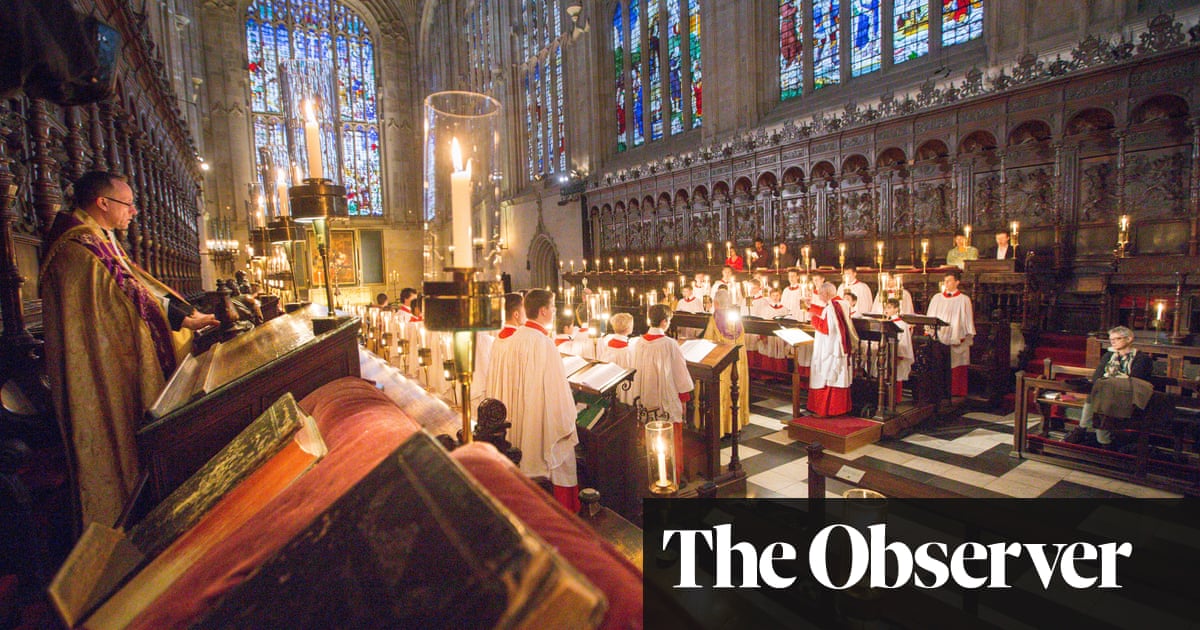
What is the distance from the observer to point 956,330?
792 cm

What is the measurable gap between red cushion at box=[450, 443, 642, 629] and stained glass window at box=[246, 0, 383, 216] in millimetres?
27637

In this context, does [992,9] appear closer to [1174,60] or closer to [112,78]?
[1174,60]

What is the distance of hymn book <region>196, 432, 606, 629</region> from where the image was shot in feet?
1.69

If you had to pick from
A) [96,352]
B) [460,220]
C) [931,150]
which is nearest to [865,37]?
[931,150]

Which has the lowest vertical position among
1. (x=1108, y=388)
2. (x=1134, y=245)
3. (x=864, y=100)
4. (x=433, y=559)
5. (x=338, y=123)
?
(x=1108, y=388)

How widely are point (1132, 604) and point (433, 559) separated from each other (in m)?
4.37

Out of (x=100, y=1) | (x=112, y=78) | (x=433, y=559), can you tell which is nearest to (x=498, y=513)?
(x=433, y=559)

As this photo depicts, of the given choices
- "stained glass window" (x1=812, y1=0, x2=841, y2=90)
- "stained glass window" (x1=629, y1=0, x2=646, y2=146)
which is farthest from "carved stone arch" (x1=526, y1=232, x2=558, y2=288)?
"stained glass window" (x1=812, y1=0, x2=841, y2=90)

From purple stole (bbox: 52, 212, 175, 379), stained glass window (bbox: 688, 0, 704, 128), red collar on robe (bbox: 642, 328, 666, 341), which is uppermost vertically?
stained glass window (bbox: 688, 0, 704, 128)

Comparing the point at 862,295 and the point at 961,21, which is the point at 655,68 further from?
the point at 862,295

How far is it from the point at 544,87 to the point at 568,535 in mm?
22347

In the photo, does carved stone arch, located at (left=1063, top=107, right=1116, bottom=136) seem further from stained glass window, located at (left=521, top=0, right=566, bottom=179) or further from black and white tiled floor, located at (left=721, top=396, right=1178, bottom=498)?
stained glass window, located at (left=521, top=0, right=566, bottom=179)

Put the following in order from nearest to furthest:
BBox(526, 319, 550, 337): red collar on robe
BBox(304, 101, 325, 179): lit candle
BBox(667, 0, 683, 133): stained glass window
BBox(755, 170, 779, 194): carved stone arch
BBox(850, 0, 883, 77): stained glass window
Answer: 1. BBox(304, 101, 325, 179): lit candle
2. BBox(526, 319, 550, 337): red collar on robe
3. BBox(850, 0, 883, 77): stained glass window
4. BBox(755, 170, 779, 194): carved stone arch
5. BBox(667, 0, 683, 133): stained glass window

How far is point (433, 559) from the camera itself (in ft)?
2.07
